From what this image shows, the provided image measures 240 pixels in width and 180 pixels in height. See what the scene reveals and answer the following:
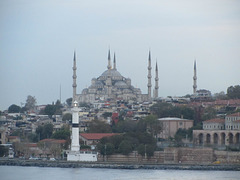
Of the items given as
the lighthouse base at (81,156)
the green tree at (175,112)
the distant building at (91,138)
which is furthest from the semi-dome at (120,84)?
the lighthouse base at (81,156)

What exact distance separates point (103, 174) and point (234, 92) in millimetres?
38245

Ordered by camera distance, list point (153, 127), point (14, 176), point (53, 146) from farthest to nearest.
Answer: point (153, 127)
point (53, 146)
point (14, 176)

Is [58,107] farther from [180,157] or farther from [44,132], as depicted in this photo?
[180,157]

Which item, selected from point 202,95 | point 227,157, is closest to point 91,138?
point 227,157

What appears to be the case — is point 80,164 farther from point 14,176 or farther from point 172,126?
point 172,126

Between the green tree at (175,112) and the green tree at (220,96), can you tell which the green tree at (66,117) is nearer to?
the green tree at (175,112)

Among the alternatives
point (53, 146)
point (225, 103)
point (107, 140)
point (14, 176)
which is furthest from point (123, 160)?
point (225, 103)

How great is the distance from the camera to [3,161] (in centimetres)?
5628

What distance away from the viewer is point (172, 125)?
2660 inches

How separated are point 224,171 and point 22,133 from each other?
26652 mm

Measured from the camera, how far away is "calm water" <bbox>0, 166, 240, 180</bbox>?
47125 millimetres

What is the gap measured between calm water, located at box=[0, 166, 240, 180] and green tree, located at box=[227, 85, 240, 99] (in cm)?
3400

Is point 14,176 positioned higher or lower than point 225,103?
lower

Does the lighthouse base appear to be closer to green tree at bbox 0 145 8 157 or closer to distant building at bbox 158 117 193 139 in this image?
green tree at bbox 0 145 8 157
